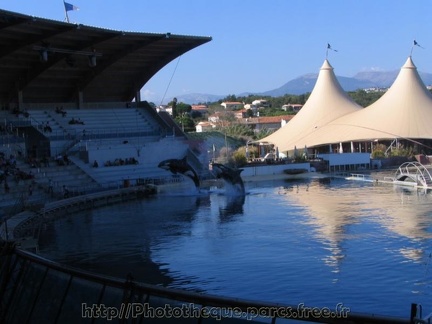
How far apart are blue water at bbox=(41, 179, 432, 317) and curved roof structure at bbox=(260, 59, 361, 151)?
2593 centimetres

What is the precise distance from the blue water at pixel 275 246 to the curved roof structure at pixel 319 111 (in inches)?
1021

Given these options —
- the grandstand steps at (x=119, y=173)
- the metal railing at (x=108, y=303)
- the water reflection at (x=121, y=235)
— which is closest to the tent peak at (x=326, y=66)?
the grandstand steps at (x=119, y=173)

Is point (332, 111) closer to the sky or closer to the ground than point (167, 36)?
closer to the ground

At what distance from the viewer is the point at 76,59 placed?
38406 millimetres

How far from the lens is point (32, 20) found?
2825cm

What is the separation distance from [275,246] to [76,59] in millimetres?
26021

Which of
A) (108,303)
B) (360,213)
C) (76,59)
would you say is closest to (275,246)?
(360,213)

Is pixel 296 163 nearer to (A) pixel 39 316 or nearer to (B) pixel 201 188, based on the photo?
(B) pixel 201 188

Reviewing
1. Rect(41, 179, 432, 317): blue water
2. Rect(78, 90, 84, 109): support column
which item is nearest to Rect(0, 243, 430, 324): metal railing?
Rect(41, 179, 432, 317): blue water

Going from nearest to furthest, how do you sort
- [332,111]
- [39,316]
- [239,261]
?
1. [39,316]
2. [239,261]
3. [332,111]

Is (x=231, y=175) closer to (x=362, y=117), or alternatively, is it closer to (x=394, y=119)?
(x=394, y=119)

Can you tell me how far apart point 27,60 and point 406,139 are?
26.6 m

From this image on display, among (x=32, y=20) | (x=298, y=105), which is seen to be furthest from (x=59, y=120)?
(x=298, y=105)

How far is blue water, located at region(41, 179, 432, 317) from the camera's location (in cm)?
1123
